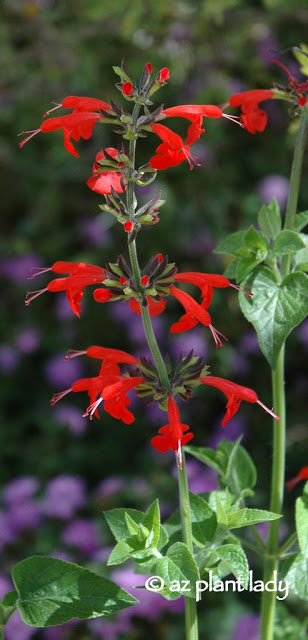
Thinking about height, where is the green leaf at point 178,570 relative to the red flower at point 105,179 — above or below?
below

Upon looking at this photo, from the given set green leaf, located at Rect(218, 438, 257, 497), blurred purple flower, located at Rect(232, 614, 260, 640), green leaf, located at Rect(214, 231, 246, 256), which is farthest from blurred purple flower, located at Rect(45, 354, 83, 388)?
green leaf, located at Rect(214, 231, 246, 256)

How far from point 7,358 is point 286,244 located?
1.51 metres

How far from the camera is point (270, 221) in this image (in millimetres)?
846

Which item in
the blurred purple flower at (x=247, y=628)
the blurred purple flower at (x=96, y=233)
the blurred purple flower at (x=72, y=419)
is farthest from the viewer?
the blurred purple flower at (x=96, y=233)

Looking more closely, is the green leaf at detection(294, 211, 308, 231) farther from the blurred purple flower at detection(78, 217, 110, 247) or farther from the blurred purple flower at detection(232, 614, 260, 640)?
the blurred purple flower at detection(78, 217, 110, 247)

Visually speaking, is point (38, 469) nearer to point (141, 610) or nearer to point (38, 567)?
point (141, 610)

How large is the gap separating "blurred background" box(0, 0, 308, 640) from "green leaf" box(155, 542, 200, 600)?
3.43 feet

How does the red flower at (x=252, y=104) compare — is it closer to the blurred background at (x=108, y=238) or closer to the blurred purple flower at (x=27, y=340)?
the blurred background at (x=108, y=238)

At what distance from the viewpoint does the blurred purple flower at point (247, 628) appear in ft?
4.79

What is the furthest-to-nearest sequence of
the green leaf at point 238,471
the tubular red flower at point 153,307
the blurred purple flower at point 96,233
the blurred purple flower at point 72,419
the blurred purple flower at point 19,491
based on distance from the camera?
the blurred purple flower at point 96,233 → the blurred purple flower at point 72,419 → the blurred purple flower at point 19,491 → the green leaf at point 238,471 → the tubular red flower at point 153,307

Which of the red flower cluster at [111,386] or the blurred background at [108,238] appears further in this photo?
the blurred background at [108,238]

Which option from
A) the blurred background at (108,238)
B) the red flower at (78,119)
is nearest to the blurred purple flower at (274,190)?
the blurred background at (108,238)

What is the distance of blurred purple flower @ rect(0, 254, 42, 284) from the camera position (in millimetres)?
2289

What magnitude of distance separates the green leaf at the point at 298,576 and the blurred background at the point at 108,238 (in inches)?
35.9
